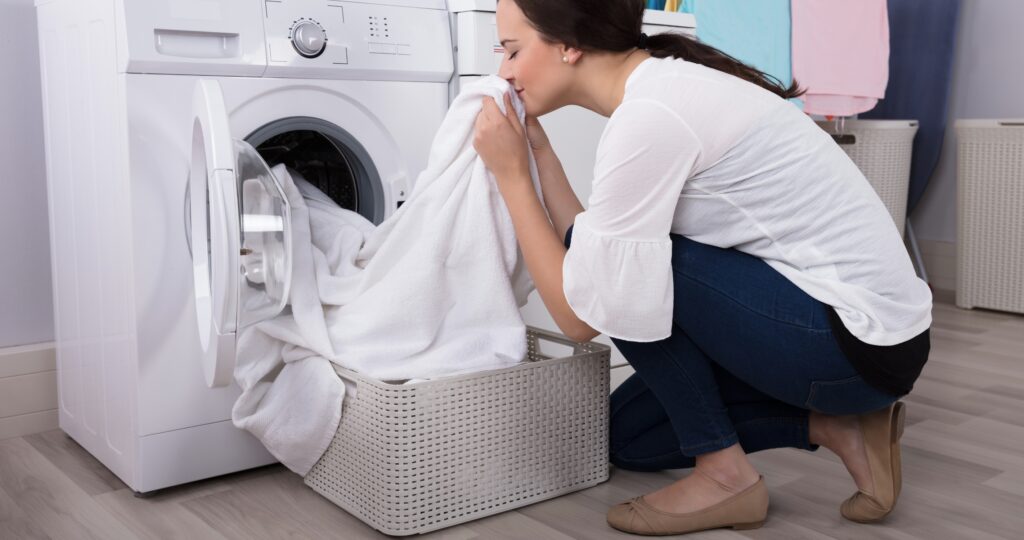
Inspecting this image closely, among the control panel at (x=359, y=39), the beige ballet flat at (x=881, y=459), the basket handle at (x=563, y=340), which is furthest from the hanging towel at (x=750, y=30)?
the beige ballet flat at (x=881, y=459)

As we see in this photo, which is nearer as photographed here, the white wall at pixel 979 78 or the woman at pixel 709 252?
the woman at pixel 709 252

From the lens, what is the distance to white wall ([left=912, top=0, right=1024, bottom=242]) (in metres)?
3.20

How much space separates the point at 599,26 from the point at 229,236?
1.80 feet

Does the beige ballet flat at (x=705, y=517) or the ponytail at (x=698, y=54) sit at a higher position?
the ponytail at (x=698, y=54)

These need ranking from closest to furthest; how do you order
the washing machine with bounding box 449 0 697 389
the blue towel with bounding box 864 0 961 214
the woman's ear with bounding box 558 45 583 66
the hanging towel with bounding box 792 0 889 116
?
the woman's ear with bounding box 558 45 583 66 < the washing machine with bounding box 449 0 697 389 < the hanging towel with bounding box 792 0 889 116 < the blue towel with bounding box 864 0 961 214

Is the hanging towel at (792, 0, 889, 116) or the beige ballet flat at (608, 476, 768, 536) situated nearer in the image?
the beige ballet flat at (608, 476, 768, 536)

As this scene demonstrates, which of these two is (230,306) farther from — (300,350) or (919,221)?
(919,221)

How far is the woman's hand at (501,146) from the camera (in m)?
1.38

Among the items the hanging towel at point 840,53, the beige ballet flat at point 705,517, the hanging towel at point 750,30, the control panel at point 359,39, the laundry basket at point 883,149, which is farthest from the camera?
the laundry basket at point 883,149

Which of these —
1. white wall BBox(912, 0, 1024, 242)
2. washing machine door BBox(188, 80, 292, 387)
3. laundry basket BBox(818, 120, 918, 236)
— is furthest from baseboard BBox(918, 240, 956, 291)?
washing machine door BBox(188, 80, 292, 387)

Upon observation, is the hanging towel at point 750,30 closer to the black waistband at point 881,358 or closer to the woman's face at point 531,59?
the woman's face at point 531,59

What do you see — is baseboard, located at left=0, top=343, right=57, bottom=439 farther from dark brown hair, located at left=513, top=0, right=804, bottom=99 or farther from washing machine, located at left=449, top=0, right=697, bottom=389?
dark brown hair, located at left=513, top=0, right=804, bottom=99

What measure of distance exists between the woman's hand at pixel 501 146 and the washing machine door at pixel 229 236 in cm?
31

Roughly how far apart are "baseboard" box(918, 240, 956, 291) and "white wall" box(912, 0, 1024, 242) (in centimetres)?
3
